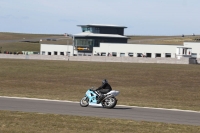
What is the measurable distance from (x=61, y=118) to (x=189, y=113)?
7.55 metres

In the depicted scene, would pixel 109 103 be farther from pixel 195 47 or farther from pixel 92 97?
pixel 195 47

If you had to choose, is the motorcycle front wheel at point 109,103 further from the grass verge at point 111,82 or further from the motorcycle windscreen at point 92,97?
the grass verge at point 111,82

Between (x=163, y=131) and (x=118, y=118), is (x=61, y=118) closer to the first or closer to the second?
(x=118, y=118)

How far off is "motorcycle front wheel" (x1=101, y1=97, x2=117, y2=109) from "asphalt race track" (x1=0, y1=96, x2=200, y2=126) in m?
0.28

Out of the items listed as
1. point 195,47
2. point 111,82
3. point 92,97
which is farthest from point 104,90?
point 195,47

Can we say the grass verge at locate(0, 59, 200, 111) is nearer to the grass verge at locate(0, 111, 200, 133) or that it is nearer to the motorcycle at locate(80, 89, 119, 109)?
the motorcycle at locate(80, 89, 119, 109)

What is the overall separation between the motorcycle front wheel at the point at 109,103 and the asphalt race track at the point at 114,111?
0.93ft

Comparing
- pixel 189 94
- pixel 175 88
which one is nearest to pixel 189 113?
pixel 189 94

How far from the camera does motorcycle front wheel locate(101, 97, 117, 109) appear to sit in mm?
26766

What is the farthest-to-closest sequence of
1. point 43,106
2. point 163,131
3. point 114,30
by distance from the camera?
1. point 114,30
2. point 43,106
3. point 163,131

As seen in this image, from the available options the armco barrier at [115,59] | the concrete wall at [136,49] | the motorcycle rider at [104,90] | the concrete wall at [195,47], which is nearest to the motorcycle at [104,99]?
the motorcycle rider at [104,90]

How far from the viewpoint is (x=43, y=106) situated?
26.6 metres

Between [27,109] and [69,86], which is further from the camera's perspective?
[69,86]

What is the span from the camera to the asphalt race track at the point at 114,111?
22806mm
